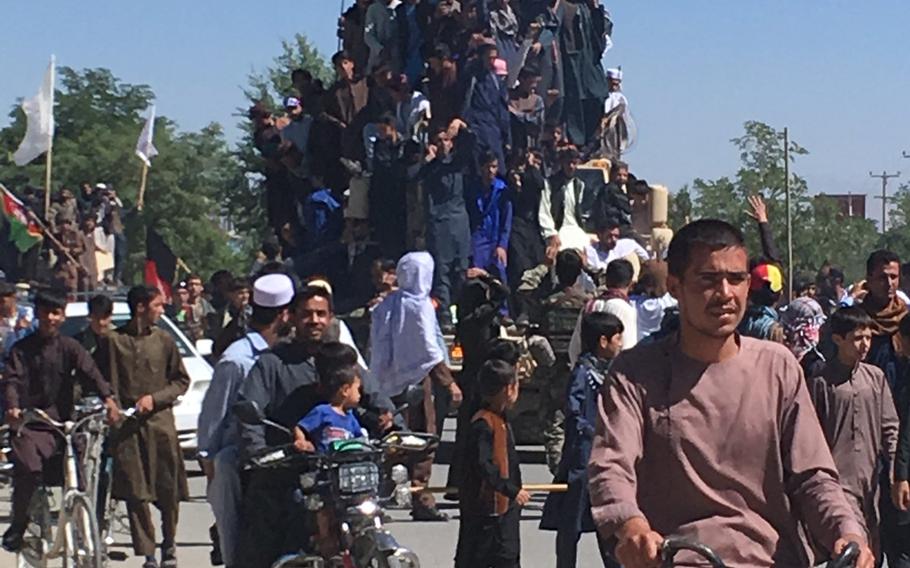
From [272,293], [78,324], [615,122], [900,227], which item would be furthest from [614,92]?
[900,227]

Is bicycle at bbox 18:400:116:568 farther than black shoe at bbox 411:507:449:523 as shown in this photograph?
No

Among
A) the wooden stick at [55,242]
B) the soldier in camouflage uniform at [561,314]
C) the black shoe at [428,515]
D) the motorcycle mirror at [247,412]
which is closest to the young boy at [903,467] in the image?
the motorcycle mirror at [247,412]

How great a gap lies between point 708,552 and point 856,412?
4.66 meters

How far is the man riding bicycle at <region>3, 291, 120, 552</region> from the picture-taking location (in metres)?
11.0

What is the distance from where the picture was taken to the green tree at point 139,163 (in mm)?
58500

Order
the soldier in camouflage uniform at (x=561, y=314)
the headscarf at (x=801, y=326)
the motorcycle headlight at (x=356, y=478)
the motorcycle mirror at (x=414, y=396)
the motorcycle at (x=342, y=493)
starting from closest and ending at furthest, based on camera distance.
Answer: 1. the motorcycle at (x=342, y=493)
2. the motorcycle headlight at (x=356, y=478)
3. the motorcycle mirror at (x=414, y=396)
4. the headscarf at (x=801, y=326)
5. the soldier in camouflage uniform at (x=561, y=314)

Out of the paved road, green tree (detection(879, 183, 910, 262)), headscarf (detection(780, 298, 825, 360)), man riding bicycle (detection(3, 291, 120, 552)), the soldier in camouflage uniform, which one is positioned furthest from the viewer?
green tree (detection(879, 183, 910, 262))

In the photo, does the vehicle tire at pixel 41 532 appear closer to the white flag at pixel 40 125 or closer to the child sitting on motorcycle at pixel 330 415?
the child sitting on motorcycle at pixel 330 415

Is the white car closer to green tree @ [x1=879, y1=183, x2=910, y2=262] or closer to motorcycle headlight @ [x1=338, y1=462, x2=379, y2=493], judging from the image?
motorcycle headlight @ [x1=338, y1=462, x2=379, y2=493]

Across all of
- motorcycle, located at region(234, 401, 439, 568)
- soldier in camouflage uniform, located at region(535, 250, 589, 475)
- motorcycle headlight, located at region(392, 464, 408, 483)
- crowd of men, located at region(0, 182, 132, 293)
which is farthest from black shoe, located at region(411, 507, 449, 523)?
crowd of men, located at region(0, 182, 132, 293)

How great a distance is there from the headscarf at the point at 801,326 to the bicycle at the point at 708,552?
279 inches

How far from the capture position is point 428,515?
14.0 m

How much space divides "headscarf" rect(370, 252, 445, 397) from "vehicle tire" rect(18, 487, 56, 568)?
3.65m

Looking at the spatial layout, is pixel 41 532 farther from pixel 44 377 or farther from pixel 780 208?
pixel 780 208
